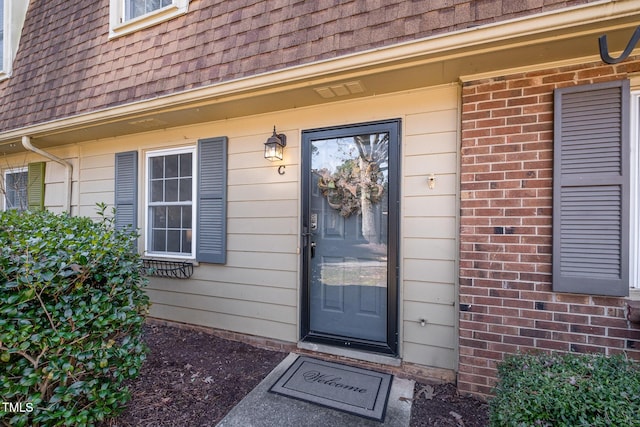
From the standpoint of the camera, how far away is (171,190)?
3.56m

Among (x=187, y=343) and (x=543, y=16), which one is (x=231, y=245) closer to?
(x=187, y=343)

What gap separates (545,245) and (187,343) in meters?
3.31

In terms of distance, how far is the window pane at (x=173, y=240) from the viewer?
11.5ft

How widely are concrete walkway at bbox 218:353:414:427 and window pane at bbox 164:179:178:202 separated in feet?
7.91

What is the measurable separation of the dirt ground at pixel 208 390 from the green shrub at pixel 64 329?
0.33 meters

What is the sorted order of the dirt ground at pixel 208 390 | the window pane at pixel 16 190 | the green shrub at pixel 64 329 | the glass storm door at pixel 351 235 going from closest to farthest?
the green shrub at pixel 64 329 → the dirt ground at pixel 208 390 → the glass storm door at pixel 351 235 → the window pane at pixel 16 190

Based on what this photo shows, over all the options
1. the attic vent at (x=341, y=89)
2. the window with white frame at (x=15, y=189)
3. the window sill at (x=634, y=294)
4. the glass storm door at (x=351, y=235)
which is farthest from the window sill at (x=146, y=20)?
the window sill at (x=634, y=294)

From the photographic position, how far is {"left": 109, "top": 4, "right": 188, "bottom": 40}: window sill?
3029 mm

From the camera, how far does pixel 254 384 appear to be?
231 cm

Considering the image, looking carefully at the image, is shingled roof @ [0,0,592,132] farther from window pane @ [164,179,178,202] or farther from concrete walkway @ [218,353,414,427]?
concrete walkway @ [218,353,414,427]

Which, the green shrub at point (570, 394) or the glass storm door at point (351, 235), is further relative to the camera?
the glass storm door at point (351, 235)

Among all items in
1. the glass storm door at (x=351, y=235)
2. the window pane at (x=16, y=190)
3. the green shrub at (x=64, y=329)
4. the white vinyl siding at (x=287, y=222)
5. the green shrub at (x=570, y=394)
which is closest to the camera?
the green shrub at (x=570, y=394)

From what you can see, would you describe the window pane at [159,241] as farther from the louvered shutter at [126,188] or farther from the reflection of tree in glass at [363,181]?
the reflection of tree in glass at [363,181]

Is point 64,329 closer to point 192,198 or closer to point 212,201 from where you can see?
point 212,201
